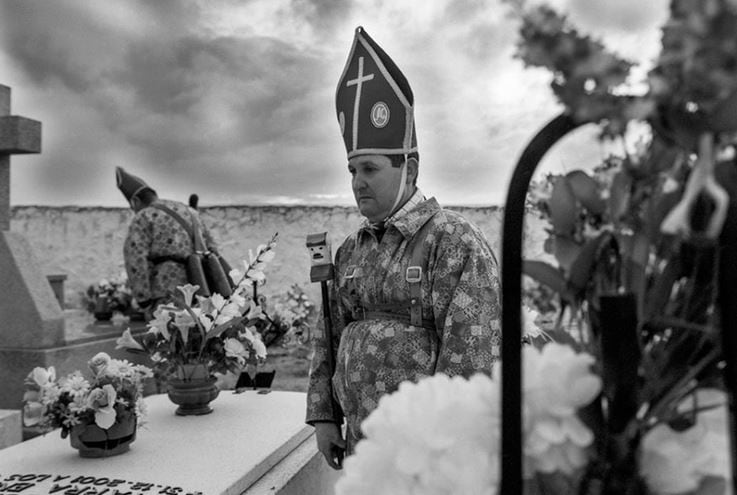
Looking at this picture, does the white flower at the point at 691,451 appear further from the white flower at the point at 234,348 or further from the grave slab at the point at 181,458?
the white flower at the point at 234,348

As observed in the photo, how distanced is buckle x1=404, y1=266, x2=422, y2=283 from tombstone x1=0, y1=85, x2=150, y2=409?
12.4 ft

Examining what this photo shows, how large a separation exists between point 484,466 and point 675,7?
341mm

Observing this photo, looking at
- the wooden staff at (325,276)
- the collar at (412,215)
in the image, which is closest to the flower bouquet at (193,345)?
the wooden staff at (325,276)

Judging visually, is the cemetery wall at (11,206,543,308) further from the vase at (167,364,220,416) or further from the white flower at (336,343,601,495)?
the white flower at (336,343,601,495)

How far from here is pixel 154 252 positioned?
5.13 m

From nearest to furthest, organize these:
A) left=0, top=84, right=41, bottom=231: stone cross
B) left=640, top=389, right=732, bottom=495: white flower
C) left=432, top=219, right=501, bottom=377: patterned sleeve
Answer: left=640, top=389, right=732, bottom=495: white flower → left=432, top=219, right=501, bottom=377: patterned sleeve → left=0, top=84, right=41, bottom=231: stone cross

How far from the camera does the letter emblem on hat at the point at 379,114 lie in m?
1.94

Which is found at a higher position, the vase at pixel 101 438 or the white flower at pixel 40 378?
the white flower at pixel 40 378

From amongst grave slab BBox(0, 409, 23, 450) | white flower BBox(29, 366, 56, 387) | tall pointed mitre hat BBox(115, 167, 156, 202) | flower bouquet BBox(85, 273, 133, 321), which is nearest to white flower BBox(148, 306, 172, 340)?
white flower BBox(29, 366, 56, 387)

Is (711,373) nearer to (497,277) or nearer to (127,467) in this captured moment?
(497,277)

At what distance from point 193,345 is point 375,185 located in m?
1.34

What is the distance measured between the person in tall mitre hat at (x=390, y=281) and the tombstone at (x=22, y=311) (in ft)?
11.2

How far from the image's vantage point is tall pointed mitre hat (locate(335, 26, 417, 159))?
192 cm

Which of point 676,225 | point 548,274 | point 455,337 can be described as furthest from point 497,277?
point 676,225
